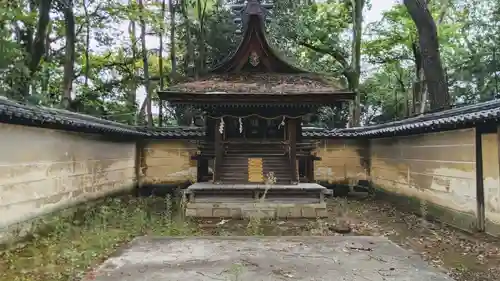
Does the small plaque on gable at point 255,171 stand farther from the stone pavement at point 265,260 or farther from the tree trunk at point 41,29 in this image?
the tree trunk at point 41,29

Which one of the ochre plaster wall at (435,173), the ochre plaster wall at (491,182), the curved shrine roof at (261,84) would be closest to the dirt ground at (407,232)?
the ochre plaster wall at (491,182)

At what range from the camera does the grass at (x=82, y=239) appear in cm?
554

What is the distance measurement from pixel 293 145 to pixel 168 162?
17.6 feet

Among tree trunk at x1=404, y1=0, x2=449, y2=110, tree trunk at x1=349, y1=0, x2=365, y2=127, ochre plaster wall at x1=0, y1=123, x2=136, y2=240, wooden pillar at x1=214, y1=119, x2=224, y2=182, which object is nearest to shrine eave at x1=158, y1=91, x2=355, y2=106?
wooden pillar at x1=214, y1=119, x2=224, y2=182

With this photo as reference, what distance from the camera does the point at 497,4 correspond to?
1717cm

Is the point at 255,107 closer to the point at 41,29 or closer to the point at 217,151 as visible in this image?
the point at 217,151

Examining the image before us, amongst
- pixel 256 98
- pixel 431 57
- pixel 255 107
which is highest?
pixel 431 57

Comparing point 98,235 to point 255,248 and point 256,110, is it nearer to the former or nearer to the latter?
point 255,248

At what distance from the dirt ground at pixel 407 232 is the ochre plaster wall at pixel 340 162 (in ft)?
9.27

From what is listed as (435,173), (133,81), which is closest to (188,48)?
(133,81)

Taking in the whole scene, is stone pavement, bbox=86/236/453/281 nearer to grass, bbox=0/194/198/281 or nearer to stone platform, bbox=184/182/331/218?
grass, bbox=0/194/198/281

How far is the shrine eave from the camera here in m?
10.7

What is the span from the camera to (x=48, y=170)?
335 inches

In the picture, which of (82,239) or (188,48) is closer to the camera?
(82,239)
